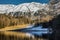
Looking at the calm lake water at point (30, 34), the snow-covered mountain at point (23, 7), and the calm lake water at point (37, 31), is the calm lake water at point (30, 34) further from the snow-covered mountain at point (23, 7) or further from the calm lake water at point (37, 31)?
the snow-covered mountain at point (23, 7)

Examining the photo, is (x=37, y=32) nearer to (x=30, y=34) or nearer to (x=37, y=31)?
(x=37, y=31)

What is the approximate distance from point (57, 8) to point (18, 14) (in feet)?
2.96

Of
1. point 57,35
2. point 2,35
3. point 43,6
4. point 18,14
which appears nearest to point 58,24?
point 57,35

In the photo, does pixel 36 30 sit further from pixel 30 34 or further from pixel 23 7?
pixel 23 7

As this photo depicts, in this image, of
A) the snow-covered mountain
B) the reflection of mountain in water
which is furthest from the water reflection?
the snow-covered mountain

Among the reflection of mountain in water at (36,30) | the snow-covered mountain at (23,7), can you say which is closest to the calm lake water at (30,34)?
the reflection of mountain in water at (36,30)

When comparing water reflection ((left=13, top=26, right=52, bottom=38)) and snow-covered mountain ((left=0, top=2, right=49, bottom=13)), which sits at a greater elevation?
snow-covered mountain ((left=0, top=2, right=49, bottom=13))

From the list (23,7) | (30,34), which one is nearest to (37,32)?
(30,34)

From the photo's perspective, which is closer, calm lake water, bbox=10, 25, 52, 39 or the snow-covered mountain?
calm lake water, bbox=10, 25, 52, 39

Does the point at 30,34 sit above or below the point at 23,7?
below

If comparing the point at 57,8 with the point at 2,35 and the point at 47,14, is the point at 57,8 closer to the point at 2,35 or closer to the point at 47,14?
the point at 47,14

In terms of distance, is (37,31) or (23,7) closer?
(37,31)

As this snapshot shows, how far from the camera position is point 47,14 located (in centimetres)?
543

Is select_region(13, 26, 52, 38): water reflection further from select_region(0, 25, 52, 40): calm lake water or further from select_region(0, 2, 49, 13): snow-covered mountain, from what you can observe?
select_region(0, 2, 49, 13): snow-covered mountain
